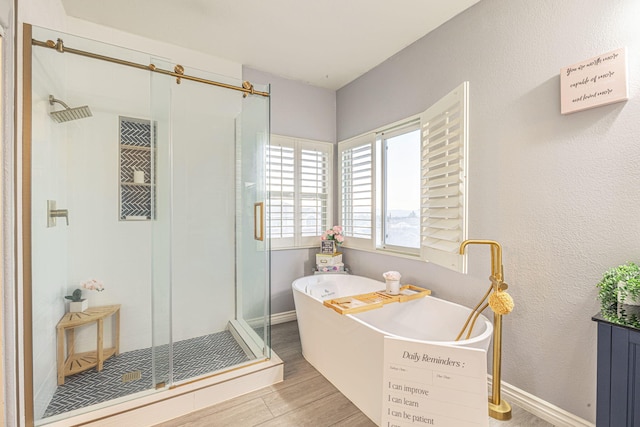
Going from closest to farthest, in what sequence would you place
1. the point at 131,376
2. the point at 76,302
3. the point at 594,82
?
the point at 594,82
the point at 131,376
the point at 76,302

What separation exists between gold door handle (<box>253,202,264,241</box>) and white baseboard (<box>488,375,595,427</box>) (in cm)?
197

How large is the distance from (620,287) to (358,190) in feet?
7.28

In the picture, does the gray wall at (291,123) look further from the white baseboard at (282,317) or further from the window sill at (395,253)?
the window sill at (395,253)

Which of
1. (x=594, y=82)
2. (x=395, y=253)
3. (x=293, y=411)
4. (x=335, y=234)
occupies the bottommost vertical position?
(x=293, y=411)

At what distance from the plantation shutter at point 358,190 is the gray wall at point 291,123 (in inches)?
17.1

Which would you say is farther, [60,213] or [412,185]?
[412,185]

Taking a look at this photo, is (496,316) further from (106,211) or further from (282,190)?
(106,211)

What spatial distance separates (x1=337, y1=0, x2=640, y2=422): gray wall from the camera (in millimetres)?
1435

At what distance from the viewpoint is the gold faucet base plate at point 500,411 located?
167 cm

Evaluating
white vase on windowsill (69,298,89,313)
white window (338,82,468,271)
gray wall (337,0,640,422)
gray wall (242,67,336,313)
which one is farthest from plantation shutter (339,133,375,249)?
white vase on windowsill (69,298,89,313)

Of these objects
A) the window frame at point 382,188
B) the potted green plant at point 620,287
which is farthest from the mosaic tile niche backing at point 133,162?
the potted green plant at point 620,287

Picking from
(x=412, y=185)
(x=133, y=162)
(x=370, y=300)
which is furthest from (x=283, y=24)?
(x=370, y=300)

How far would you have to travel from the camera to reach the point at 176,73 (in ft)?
6.48

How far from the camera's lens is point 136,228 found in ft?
7.89
